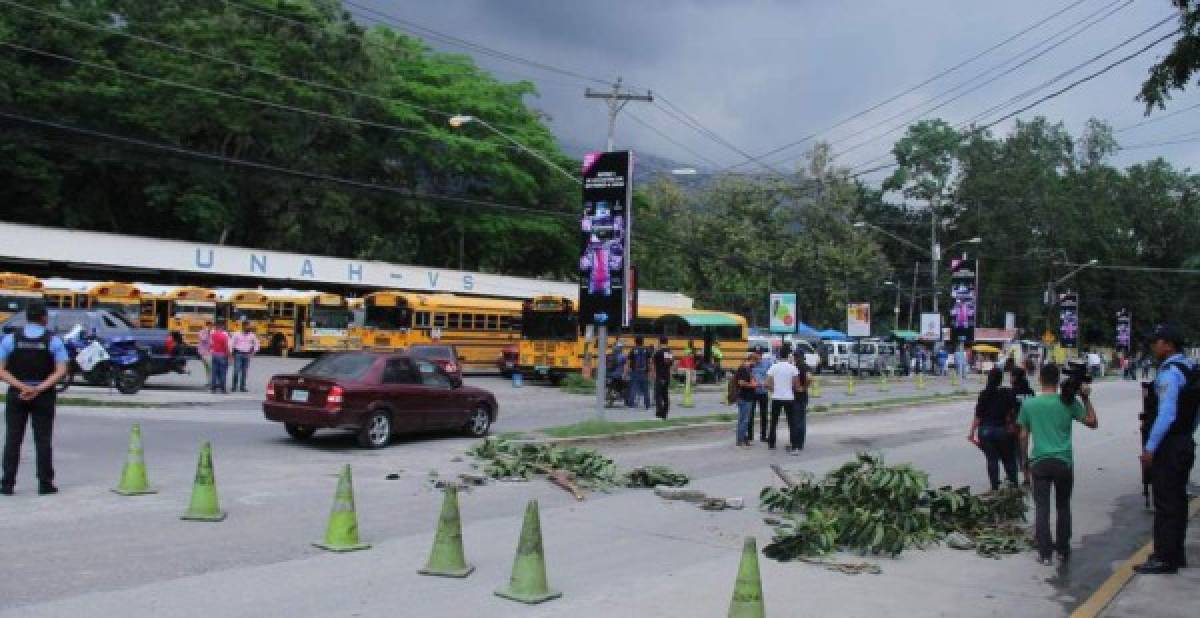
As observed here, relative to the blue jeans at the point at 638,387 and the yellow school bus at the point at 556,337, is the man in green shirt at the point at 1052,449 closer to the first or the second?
the blue jeans at the point at 638,387

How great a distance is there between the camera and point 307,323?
1671 inches

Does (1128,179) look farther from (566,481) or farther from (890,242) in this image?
(566,481)

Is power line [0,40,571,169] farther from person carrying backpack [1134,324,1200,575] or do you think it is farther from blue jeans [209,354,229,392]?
person carrying backpack [1134,324,1200,575]

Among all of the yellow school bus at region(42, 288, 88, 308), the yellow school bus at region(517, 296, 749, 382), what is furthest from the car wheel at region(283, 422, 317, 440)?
the yellow school bus at region(42, 288, 88, 308)

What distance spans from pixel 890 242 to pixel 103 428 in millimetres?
91348

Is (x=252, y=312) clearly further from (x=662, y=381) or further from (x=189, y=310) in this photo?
(x=662, y=381)

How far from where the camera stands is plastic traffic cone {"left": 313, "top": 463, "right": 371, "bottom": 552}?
8383mm

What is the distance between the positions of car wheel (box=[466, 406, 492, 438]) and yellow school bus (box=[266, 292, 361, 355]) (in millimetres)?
25239

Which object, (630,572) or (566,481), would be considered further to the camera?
(566,481)

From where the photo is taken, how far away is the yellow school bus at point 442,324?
3781 centimetres

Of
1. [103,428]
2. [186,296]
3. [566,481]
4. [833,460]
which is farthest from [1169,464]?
[186,296]

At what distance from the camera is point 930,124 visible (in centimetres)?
9488

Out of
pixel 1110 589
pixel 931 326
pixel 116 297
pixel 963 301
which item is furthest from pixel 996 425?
pixel 931 326

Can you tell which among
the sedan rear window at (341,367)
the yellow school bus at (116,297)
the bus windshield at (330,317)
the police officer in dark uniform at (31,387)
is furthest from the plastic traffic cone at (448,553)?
the bus windshield at (330,317)
